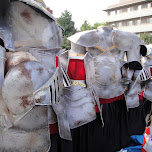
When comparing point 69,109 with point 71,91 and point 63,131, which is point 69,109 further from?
point 63,131

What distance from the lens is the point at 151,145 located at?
6.95 feet

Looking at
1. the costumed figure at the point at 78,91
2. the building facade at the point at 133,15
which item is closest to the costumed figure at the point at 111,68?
the costumed figure at the point at 78,91

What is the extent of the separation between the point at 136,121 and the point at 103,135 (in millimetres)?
929

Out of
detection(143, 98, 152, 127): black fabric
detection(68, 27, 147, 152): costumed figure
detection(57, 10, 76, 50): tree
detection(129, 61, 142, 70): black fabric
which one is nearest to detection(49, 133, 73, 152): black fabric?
detection(68, 27, 147, 152): costumed figure

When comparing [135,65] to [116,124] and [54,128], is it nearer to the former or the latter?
[116,124]

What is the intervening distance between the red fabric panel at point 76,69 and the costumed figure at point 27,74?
0.44m

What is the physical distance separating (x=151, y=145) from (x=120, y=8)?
2384 centimetres

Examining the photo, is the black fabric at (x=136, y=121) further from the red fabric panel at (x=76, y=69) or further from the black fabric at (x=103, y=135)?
the red fabric panel at (x=76, y=69)

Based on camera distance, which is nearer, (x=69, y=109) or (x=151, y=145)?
(x=69, y=109)

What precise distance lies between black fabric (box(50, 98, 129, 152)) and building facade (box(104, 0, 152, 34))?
19.5m

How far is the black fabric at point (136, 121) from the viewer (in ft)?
9.85

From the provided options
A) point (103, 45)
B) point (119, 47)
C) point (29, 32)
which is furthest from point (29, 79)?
point (119, 47)

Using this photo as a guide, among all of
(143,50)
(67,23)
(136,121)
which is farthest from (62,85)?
(67,23)

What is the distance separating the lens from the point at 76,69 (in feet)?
5.79
